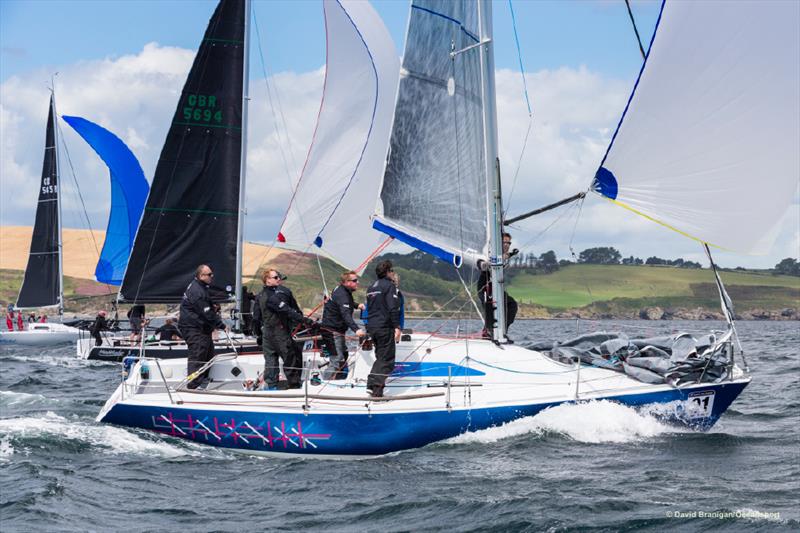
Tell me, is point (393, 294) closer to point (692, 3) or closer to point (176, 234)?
point (692, 3)

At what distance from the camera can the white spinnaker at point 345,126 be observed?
17719 mm

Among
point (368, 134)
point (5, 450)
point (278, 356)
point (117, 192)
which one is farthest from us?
point (117, 192)

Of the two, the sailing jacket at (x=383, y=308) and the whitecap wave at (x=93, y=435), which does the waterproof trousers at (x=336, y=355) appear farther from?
the whitecap wave at (x=93, y=435)

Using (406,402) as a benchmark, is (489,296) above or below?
→ above

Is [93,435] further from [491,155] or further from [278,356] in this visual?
[491,155]

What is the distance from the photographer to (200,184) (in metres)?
23.5

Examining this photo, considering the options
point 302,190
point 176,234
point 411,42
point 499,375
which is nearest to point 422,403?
point 499,375

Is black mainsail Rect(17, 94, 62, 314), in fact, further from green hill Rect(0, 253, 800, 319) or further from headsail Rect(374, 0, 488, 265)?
green hill Rect(0, 253, 800, 319)

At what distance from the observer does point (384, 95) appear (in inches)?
751

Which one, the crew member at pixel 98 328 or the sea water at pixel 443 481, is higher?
the crew member at pixel 98 328

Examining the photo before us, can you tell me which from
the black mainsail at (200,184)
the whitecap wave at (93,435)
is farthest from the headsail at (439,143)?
the black mainsail at (200,184)

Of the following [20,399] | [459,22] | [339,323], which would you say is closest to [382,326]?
[339,323]

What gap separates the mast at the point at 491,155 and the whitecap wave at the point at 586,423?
177 cm

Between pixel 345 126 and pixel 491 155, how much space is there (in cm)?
609
